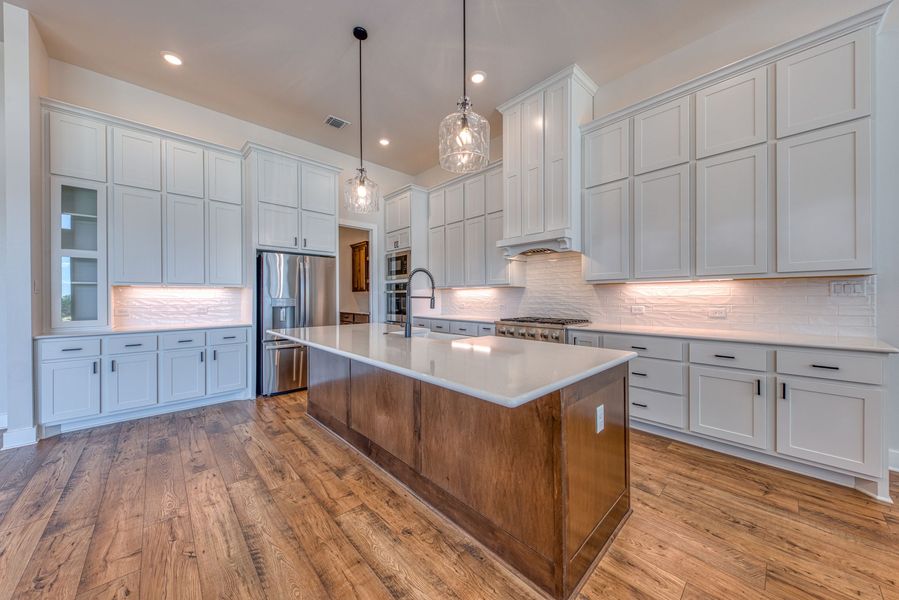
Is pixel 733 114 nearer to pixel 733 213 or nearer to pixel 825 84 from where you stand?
pixel 825 84

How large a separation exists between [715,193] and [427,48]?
2791 millimetres

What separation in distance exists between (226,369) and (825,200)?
551 cm

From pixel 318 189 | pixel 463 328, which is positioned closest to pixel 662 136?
pixel 463 328

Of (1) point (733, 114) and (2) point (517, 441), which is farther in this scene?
(1) point (733, 114)

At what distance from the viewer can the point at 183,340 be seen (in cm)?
362

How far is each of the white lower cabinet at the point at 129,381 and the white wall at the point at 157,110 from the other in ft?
8.59

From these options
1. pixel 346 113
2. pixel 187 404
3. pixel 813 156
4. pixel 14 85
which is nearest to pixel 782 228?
pixel 813 156

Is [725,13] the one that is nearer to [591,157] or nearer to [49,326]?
[591,157]

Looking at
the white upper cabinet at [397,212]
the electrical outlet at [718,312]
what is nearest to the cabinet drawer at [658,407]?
the electrical outlet at [718,312]

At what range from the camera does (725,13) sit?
2.77 meters

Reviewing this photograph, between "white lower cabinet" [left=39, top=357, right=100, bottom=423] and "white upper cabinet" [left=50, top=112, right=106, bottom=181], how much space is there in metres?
1.75

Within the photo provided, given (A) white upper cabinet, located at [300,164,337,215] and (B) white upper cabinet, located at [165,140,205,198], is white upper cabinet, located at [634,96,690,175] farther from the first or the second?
(B) white upper cabinet, located at [165,140,205,198]

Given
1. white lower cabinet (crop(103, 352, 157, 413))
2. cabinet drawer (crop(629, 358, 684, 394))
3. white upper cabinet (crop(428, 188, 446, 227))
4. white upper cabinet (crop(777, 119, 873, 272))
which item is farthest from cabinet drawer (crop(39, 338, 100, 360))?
white upper cabinet (crop(777, 119, 873, 272))

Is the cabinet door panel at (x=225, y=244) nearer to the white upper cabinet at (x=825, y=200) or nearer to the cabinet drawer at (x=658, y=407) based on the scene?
the cabinet drawer at (x=658, y=407)
